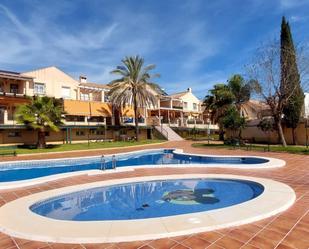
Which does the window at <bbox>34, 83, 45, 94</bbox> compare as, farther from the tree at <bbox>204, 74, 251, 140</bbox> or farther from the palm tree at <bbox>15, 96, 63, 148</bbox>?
the tree at <bbox>204, 74, 251, 140</bbox>

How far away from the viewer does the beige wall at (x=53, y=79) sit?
116 ft

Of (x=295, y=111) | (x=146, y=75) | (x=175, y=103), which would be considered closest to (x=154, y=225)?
(x=295, y=111)

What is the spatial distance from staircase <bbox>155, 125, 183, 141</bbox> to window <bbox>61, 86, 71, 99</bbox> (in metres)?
15.7

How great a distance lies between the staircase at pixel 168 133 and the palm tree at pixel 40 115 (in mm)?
18431

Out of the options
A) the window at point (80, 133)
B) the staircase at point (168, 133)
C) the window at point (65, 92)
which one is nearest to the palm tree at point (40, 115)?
the window at point (80, 133)

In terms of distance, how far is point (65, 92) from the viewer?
38125 millimetres

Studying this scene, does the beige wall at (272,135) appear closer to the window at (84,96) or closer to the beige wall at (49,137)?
the beige wall at (49,137)

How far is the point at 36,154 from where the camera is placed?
23.6 m

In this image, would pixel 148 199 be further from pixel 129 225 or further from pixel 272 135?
pixel 272 135

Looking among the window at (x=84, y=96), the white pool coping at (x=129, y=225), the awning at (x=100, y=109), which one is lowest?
the white pool coping at (x=129, y=225)

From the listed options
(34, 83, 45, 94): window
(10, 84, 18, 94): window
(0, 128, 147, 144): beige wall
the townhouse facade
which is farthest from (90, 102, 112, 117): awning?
(10, 84, 18, 94): window

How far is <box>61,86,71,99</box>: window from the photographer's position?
3772cm

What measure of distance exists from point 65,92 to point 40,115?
1237 cm

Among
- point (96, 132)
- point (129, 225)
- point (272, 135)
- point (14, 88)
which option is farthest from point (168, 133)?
point (129, 225)
